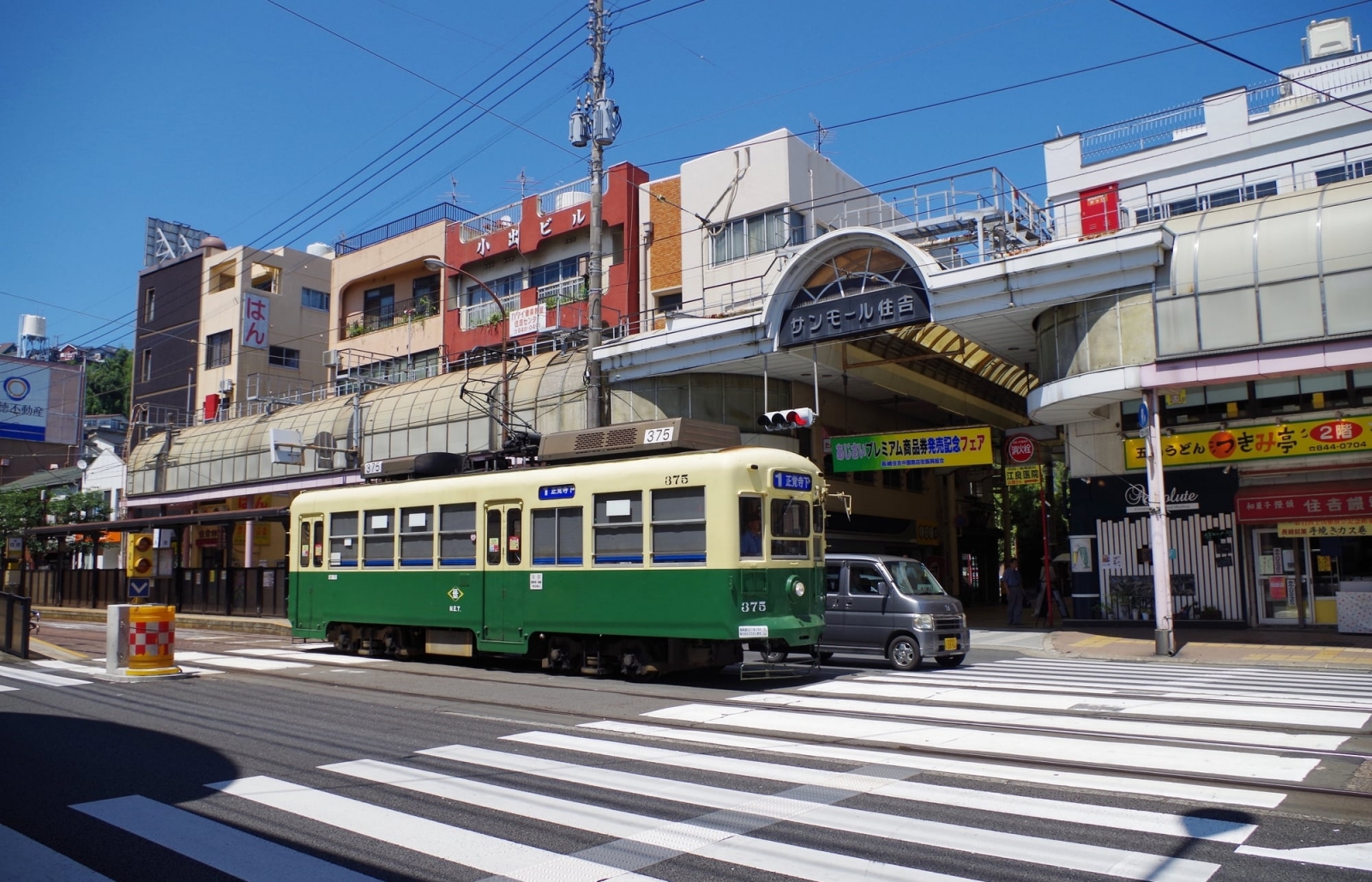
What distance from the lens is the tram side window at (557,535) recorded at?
14367mm

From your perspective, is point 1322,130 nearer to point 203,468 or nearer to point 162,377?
point 203,468

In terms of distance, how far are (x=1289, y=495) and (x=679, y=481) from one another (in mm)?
14451

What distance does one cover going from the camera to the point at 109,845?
6.02 metres

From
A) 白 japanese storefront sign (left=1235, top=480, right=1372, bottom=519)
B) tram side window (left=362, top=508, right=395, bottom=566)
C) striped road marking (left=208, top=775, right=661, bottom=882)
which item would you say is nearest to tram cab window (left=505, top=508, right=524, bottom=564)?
tram side window (left=362, top=508, right=395, bottom=566)

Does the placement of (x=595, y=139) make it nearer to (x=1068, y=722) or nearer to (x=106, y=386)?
(x=1068, y=722)

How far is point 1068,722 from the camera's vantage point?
32.4 feet

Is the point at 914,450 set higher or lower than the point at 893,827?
higher

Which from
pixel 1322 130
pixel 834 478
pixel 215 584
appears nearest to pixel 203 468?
pixel 215 584

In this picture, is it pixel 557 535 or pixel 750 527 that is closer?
pixel 750 527

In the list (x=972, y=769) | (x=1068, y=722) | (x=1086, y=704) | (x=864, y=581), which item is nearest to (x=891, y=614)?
(x=864, y=581)

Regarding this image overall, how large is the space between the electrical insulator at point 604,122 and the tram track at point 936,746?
1470 cm

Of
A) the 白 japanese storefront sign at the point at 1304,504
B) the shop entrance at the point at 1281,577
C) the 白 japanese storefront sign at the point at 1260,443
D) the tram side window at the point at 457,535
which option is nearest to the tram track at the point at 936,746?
the tram side window at the point at 457,535

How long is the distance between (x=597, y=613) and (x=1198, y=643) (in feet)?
42.9

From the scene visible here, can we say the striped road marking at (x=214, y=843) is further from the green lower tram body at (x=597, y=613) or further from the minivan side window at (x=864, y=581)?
the minivan side window at (x=864, y=581)
